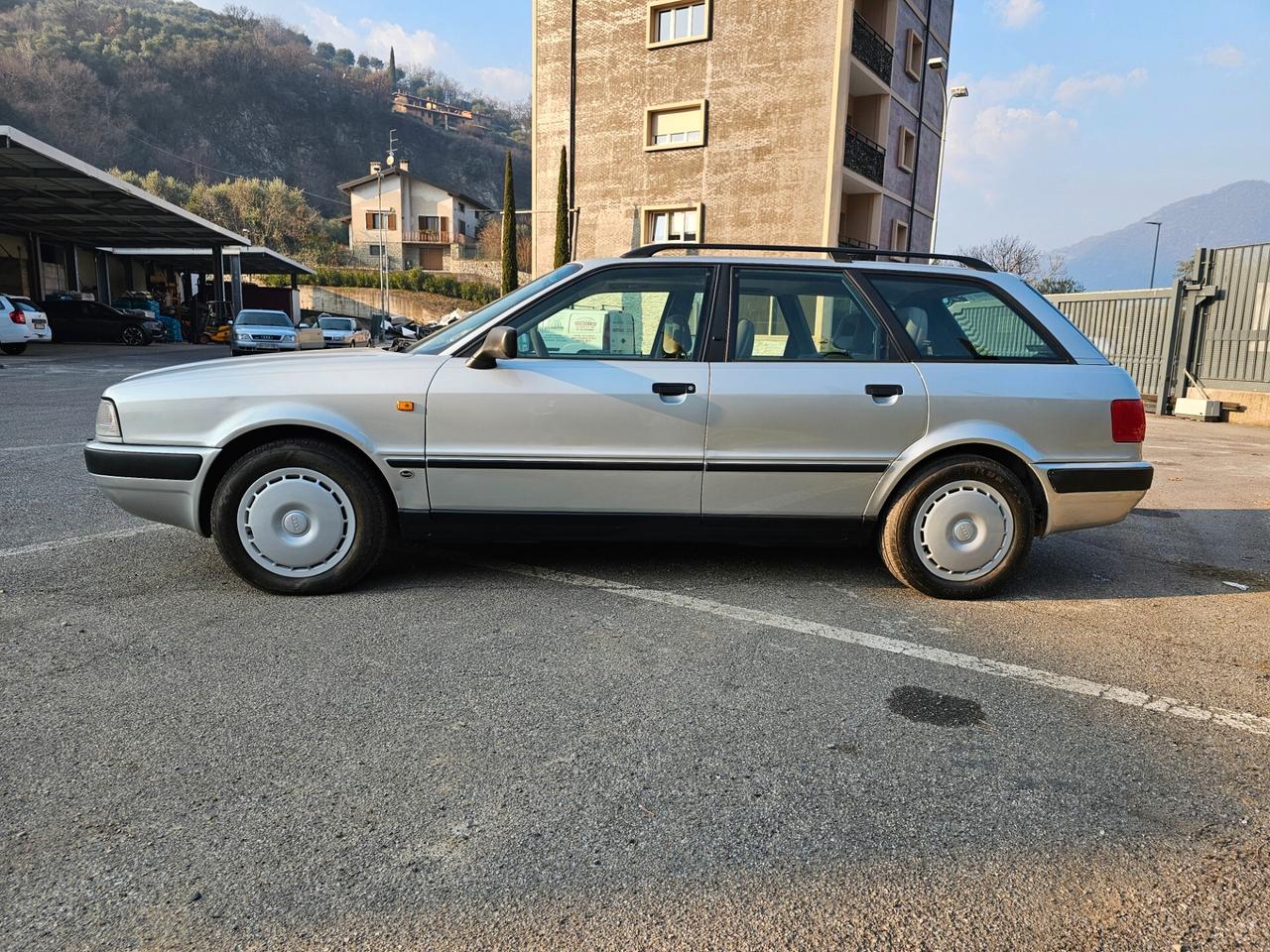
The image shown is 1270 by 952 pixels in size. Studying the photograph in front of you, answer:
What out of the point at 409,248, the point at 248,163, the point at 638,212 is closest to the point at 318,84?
the point at 248,163

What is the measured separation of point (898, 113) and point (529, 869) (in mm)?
27342

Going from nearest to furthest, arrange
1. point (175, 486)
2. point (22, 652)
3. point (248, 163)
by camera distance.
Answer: point (22, 652) → point (175, 486) → point (248, 163)

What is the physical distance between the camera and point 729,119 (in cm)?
2217

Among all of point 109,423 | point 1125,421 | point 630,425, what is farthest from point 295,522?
point 1125,421

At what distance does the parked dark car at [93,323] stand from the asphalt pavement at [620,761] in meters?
28.5

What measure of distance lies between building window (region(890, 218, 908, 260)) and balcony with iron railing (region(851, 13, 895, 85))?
13.3 ft

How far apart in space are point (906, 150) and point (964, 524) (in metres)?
26.0

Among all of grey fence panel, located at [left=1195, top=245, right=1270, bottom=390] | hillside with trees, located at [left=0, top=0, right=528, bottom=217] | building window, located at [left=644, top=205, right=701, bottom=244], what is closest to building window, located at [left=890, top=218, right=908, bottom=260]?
building window, located at [left=644, top=205, right=701, bottom=244]

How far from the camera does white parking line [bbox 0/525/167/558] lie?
4.39 m

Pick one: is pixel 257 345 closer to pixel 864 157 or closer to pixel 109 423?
pixel 864 157

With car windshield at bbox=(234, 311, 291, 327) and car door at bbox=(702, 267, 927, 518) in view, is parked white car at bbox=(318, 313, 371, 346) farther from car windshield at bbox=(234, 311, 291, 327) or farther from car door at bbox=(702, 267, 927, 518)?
car door at bbox=(702, 267, 927, 518)

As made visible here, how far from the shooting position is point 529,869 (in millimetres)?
1969

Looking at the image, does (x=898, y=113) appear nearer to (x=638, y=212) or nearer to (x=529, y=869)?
(x=638, y=212)

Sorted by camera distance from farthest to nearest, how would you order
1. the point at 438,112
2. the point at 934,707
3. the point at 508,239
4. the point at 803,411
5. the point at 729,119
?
1. the point at 438,112
2. the point at 508,239
3. the point at 729,119
4. the point at 803,411
5. the point at 934,707
